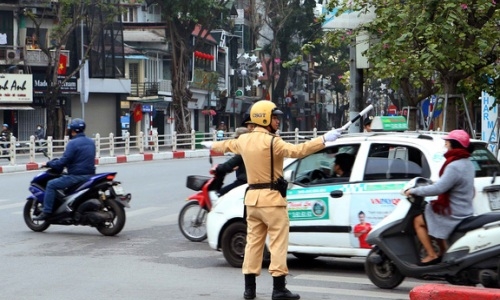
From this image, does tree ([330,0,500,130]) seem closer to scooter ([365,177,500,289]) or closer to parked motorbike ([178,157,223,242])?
parked motorbike ([178,157,223,242])

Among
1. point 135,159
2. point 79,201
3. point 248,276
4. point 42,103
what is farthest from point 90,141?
point 42,103

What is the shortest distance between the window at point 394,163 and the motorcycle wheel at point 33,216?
20.9 ft

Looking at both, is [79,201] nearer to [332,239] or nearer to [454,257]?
[332,239]

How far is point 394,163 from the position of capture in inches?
432

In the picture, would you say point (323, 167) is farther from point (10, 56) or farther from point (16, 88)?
point (10, 56)

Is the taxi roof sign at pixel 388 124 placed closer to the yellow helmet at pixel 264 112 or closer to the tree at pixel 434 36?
the tree at pixel 434 36

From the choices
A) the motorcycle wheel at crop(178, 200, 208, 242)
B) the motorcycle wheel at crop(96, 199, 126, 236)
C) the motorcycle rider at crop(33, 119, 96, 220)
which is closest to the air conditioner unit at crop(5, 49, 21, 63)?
the motorcycle rider at crop(33, 119, 96, 220)

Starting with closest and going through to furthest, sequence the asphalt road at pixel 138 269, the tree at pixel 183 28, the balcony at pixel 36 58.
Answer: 1. the asphalt road at pixel 138 269
2. the tree at pixel 183 28
3. the balcony at pixel 36 58

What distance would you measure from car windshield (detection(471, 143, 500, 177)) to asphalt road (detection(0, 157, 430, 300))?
1.36 metres

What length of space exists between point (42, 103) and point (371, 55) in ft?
136

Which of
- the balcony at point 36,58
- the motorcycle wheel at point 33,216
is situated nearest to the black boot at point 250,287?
the motorcycle wheel at point 33,216

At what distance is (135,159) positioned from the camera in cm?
4209

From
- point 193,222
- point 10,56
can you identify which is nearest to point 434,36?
point 193,222

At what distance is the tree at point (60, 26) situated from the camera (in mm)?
50906
